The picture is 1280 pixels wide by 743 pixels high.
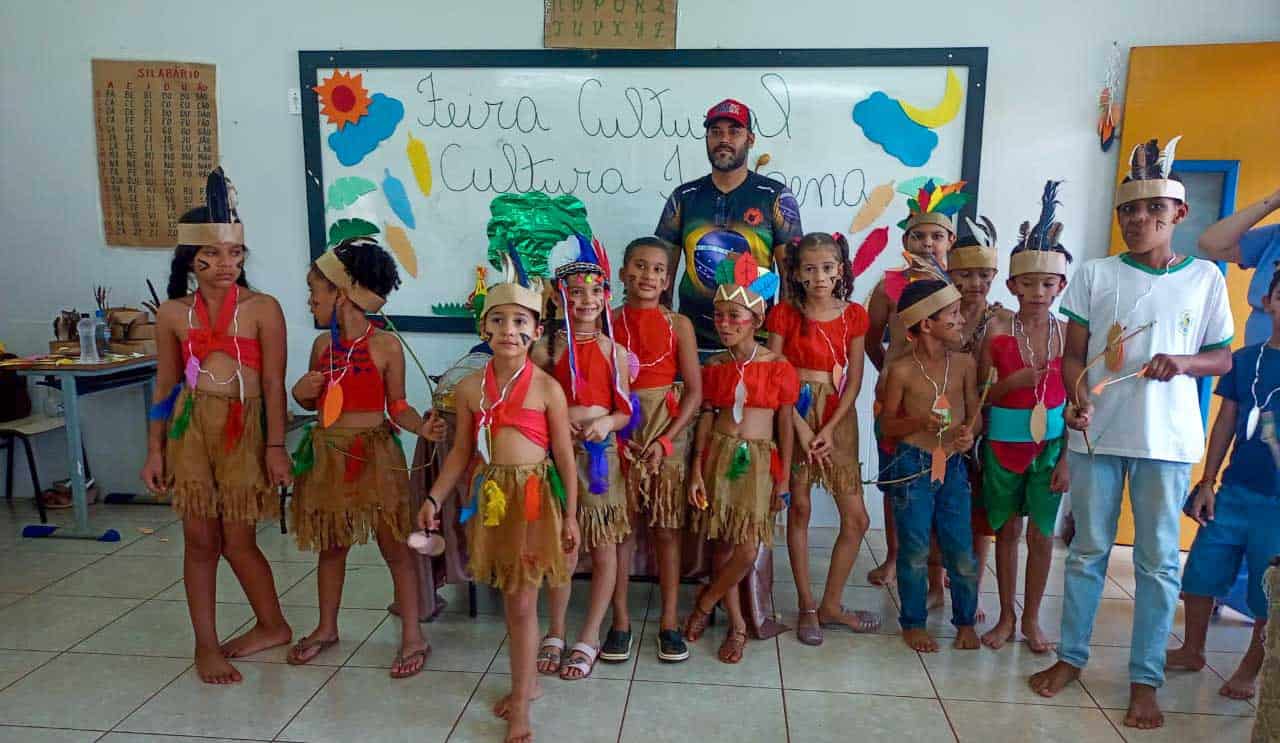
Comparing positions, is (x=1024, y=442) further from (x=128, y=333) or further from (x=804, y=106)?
(x=128, y=333)

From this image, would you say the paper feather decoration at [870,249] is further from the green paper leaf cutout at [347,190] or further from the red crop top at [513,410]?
the green paper leaf cutout at [347,190]

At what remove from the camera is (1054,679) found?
2309 millimetres

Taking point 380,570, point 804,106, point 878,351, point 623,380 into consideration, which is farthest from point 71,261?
point 878,351

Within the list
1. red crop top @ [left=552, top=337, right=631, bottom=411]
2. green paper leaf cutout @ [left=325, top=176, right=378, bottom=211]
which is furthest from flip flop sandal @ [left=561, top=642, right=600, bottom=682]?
green paper leaf cutout @ [left=325, top=176, right=378, bottom=211]

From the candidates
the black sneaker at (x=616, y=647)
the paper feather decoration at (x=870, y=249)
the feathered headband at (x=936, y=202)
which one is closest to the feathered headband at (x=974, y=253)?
the feathered headband at (x=936, y=202)

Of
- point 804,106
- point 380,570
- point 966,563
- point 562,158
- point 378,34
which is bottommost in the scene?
point 380,570

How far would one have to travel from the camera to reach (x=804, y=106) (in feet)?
11.8

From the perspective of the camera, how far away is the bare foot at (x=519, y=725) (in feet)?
6.66

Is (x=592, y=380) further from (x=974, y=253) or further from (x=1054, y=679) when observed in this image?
(x=1054, y=679)

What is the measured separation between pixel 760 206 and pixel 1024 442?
121cm

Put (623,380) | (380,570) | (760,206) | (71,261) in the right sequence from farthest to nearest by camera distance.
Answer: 1. (71,261)
2. (380,570)
3. (760,206)
4. (623,380)

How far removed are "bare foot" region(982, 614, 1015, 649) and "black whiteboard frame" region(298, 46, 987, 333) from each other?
6.10 ft

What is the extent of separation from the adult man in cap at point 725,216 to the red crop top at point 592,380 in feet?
2.56

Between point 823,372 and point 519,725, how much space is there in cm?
142
